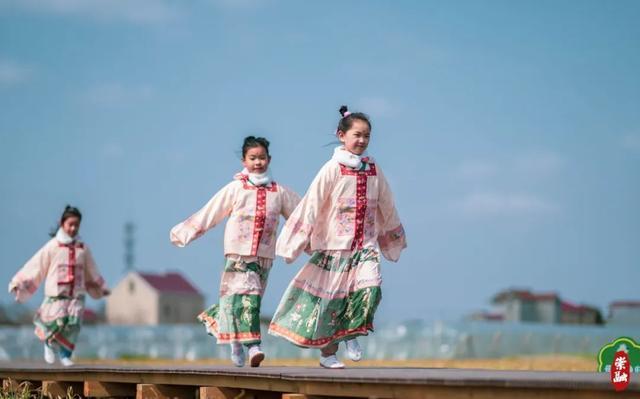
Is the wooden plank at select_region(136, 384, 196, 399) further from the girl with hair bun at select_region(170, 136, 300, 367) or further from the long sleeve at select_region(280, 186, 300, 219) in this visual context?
the long sleeve at select_region(280, 186, 300, 219)

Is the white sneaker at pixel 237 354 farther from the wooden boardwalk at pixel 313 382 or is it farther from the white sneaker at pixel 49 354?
the white sneaker at pixel 49 354

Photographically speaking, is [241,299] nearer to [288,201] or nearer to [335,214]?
[288,201]

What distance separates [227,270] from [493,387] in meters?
4.43

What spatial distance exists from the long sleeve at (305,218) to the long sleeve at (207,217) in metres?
1.30

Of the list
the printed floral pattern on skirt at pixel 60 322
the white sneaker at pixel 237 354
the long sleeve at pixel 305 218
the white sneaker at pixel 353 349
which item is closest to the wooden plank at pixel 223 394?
the white sneaker at pixel 353 349

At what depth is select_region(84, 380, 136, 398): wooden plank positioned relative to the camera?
416 inches

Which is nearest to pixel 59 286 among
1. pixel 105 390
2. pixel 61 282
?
pixel 61 282

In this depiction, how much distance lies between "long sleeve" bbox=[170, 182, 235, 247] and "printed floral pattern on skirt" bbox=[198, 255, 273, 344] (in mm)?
365

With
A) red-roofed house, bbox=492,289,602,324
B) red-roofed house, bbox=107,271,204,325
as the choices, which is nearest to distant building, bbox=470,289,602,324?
red-roofed house, bbox=492,289,602,324

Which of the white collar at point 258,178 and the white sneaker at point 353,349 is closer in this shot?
the white sneaker at point 353,349

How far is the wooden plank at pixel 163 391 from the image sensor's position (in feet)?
31.8

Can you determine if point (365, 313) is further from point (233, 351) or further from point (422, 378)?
point (422, 378)

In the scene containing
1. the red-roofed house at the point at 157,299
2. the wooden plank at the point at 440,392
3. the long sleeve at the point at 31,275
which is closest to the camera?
the wooden plank at the point at 440,392

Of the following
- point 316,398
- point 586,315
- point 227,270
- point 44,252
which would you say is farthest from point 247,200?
point 586,315
